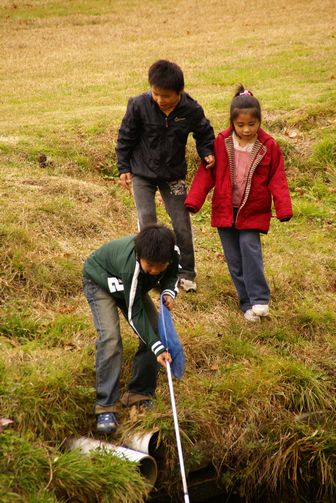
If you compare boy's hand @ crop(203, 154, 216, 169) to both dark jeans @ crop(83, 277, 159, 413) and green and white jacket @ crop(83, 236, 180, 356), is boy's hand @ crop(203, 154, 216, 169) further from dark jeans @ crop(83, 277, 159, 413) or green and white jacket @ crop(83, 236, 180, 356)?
dark jeans @ crop(83, 277, 159, 413)

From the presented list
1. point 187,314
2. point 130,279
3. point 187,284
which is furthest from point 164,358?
point 187,284

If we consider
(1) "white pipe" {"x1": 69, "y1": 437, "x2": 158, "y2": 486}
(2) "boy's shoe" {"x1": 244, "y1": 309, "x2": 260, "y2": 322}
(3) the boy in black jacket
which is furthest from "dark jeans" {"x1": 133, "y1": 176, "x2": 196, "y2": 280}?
(1) "white pipe" {"x1": 69, "y1": 437, "x2": 158, "y2": 486}

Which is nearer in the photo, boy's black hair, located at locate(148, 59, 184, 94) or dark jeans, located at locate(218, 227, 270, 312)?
boy's black hair, located at locate(148, 59, 184, 94)

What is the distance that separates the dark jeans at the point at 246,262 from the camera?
6.43 metres

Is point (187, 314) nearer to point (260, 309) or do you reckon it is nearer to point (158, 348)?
point (260, 309)

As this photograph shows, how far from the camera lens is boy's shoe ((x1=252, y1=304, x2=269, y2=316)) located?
259 inches

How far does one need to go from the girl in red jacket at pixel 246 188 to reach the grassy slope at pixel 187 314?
0.66 m

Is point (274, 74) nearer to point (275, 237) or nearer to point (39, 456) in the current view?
point (275, 237)

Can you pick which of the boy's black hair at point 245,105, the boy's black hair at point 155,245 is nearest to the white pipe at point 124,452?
the boy's black hair at point 155,245

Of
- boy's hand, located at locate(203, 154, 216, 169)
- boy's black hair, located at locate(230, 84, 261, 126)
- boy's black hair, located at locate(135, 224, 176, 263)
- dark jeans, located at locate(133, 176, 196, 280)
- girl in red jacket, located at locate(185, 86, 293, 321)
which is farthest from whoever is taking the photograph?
dark jeans, located at locate(133, 176, 196, 280)

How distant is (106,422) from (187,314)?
63.4 inches

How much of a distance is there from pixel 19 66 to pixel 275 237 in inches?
359

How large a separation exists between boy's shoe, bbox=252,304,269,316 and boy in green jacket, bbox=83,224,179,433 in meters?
1.23

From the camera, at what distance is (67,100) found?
12844mm
